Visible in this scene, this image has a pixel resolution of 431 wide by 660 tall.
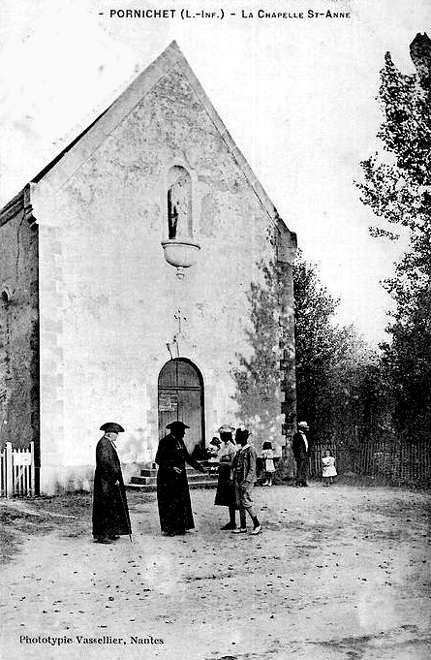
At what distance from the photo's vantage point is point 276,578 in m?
8.48

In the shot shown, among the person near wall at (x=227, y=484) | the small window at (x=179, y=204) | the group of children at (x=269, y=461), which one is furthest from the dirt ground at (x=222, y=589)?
the small window at (x=179, y=204)

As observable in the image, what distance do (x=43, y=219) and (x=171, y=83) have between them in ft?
14.7

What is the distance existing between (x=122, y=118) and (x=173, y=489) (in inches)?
330

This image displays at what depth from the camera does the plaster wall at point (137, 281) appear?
14.5 metres

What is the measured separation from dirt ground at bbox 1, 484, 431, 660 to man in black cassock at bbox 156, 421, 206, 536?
0.25 meters

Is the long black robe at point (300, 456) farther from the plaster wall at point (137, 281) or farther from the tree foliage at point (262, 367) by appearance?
the plaster wall at point (137, 281)

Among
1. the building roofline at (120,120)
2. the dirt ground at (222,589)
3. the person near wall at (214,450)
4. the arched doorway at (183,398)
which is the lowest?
the dirt ground at (222,589)

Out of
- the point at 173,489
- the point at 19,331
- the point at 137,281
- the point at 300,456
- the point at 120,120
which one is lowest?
the point at 173,489

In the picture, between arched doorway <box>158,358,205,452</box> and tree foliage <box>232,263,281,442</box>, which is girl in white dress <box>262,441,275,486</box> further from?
arched doorway <box>158,358,205,452</box>

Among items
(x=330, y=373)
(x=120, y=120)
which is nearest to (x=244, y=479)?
(x=120, y=120)

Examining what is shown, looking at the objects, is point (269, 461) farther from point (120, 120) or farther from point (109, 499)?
point (120, 120)

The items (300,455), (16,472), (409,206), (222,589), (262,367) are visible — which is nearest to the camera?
(222,589)

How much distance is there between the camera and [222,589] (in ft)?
26.6

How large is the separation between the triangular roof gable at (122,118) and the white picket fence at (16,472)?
5272 millimetres
